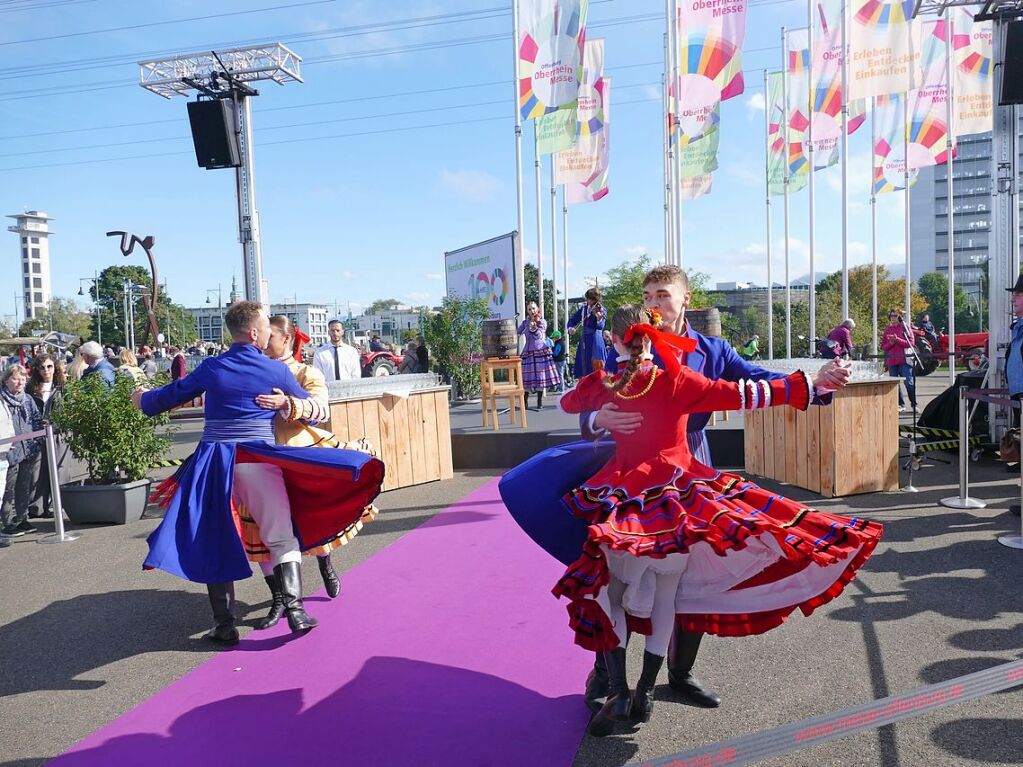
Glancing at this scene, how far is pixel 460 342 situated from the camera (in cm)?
1580

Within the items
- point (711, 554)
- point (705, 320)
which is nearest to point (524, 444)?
point (705, 320)

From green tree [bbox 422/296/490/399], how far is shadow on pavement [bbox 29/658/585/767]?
41.4ft

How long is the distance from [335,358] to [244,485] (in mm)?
4818

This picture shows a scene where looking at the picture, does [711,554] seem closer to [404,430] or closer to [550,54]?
[404,430]

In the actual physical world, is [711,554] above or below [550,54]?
below

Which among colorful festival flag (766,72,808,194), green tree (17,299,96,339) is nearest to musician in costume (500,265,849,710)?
colorful festival flag (766,72,808,194)

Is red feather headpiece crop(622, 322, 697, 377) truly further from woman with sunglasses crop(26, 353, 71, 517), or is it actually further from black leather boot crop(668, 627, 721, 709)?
woman with sunglasses crop(26, 353, 71, 517)

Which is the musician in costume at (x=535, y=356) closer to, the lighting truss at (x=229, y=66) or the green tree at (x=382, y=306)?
A: the lighting truss at (x=229, y=66)

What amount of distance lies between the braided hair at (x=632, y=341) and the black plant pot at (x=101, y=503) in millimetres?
5896

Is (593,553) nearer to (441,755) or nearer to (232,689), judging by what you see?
(441,755)

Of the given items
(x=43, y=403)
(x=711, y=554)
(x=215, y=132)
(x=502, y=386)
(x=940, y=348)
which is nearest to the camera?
(x=711, y=554)

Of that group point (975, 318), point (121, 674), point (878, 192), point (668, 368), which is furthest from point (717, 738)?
point (975, 318)

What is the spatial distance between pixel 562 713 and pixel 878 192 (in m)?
19.6

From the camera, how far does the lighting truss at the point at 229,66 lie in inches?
363
